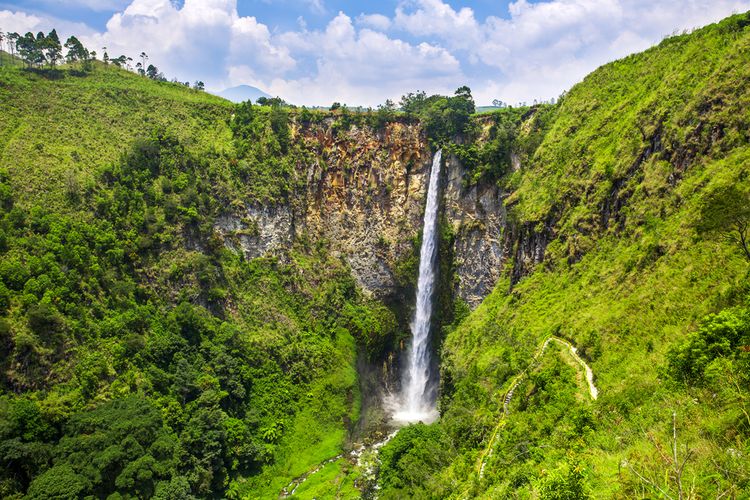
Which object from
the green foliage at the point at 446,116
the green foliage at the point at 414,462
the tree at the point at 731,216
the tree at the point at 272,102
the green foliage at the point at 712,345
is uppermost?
the tree at the point at 272,102

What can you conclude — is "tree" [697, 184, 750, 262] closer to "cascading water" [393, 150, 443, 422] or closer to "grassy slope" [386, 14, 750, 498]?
"grassy slope" [386, 14, 750, 498]

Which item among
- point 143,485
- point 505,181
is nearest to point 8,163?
point 143,485

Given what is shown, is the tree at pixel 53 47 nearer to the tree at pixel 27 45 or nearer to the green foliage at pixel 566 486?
Answer: the tree at pixel 27 45

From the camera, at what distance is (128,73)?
6241cm

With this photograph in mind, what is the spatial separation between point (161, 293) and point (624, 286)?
115 feet

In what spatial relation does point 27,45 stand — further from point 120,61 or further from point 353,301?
point 353,301

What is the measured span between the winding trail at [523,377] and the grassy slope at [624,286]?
0.42 meters

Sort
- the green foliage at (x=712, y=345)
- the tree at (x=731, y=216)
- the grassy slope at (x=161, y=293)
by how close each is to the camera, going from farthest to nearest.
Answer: the grassy slope at (x=161, y=293) < the tree at (x=731, y=216) < the green foliage at (x=712, y=345)

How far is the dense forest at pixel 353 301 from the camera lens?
47.9 ft

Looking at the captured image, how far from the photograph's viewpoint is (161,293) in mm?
38625

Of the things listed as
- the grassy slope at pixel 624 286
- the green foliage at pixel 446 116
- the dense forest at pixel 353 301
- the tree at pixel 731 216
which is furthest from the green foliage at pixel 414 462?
the green foliage at pixel 446 116

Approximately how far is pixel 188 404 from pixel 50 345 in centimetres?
1026

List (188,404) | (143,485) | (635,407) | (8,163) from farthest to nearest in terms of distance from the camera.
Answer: (8,163) < (188,404) < (143,485) < (635,407)

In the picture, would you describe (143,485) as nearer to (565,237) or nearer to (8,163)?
(8,163)
